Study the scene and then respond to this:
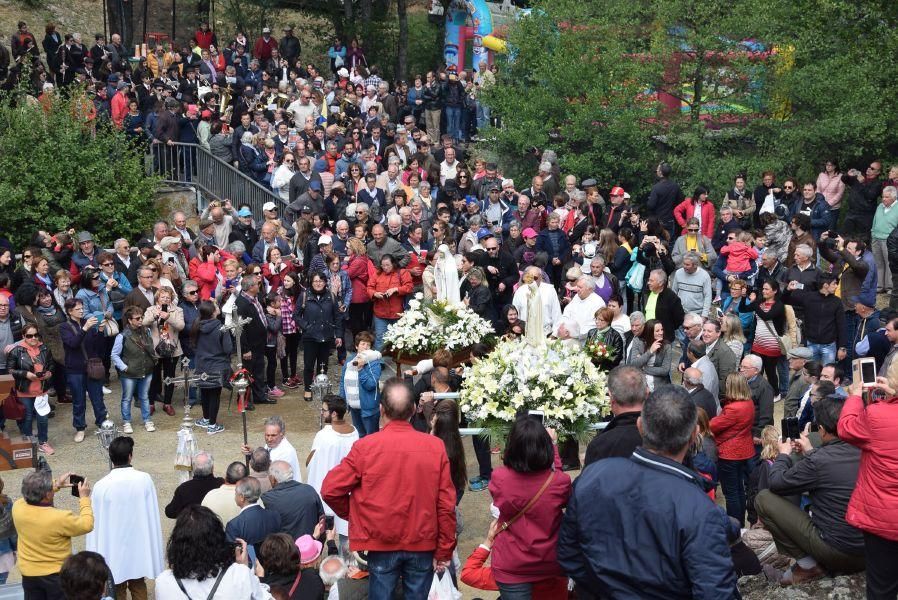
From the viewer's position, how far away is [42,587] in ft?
25.1

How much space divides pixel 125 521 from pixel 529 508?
12.5ft

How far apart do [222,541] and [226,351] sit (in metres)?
7.25

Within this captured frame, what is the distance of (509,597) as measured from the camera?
5910 millimetres

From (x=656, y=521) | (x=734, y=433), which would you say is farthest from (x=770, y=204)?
(x=656, y=521)

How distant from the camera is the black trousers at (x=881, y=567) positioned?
6.16 meters

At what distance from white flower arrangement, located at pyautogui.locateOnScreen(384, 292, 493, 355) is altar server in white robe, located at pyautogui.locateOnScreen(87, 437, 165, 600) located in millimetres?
4521

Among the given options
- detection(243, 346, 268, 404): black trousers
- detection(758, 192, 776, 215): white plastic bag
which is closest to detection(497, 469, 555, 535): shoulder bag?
detection(243, 346, 268, 404): black trousers

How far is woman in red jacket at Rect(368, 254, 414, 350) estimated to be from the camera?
48.6 ft

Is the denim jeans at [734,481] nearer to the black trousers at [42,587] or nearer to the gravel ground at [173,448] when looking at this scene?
the gravel ground at [173,448]

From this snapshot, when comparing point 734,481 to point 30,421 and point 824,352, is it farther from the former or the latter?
point 30,421

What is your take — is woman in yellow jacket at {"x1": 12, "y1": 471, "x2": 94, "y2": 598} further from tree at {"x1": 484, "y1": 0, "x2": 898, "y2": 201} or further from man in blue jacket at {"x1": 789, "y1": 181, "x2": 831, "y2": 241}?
tree at {"x1": 484, "y1": 0, "x2": 898, "y2": 201}

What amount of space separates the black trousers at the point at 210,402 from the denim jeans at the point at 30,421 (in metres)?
1.82

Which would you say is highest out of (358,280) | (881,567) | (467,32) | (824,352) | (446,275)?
(467,32)

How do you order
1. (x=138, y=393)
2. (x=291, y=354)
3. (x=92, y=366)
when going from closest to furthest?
(x=92, y=366) < (x=138, y=393) < (x=291, y=354)
